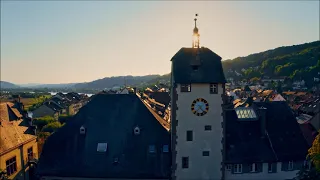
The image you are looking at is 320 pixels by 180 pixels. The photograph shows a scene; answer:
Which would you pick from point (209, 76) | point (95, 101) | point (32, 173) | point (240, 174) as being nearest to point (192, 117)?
point (209, 76)

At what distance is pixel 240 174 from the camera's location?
29703 mm

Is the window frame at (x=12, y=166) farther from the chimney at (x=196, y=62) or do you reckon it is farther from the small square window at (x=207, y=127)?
the chimney at (x=196, y=62)

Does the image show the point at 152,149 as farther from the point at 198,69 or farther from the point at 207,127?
the point at 198,69

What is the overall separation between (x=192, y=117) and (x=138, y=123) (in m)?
6.00

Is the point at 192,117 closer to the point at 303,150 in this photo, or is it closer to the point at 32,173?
the point at 303,150

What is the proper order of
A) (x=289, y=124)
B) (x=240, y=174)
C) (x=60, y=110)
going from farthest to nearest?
1. (x=60, y=110)
2. (x=289, y=124)
3. (x=240, y=174)

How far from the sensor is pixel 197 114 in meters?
27.4

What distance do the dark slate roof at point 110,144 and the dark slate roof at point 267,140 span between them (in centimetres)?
740

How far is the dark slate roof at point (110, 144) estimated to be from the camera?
27.9m

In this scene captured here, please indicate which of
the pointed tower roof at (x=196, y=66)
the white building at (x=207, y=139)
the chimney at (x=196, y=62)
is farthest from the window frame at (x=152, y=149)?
the chimney at (x=196, y=62)

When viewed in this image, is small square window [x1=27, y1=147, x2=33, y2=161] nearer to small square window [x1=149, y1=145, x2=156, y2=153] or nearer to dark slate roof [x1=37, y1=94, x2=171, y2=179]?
dark slate roof [x1=37, y1=94, x2=171, y2=179]

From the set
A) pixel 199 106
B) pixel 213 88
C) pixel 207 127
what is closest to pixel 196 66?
pixel 213 88

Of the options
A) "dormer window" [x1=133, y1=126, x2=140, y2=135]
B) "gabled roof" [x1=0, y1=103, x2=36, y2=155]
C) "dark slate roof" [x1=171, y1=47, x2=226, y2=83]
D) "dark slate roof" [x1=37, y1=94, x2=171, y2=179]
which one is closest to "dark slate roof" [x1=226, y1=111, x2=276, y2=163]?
"dark slate roof" [x1=37, y1=94, x2=171, y2=179]

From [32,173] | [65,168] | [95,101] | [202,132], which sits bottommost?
[32,173]
